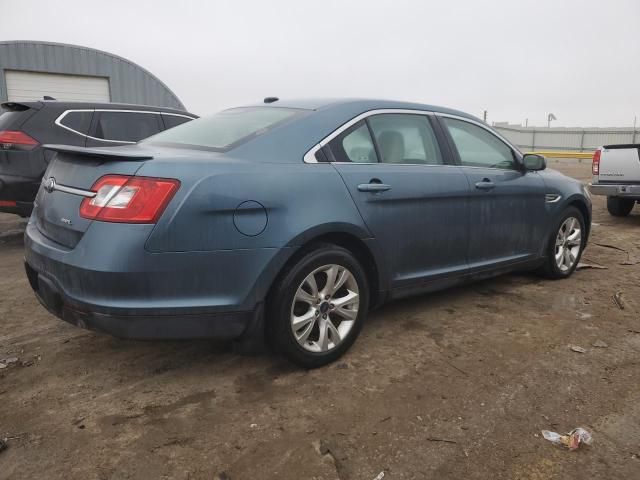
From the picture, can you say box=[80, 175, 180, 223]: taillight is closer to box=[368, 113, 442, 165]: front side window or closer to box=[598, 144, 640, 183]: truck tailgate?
box=[368, 113, 442, 165]: front side window

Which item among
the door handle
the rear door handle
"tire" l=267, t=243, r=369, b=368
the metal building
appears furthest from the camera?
the metal building

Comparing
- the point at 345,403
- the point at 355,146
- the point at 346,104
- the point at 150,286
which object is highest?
the point at 346,104

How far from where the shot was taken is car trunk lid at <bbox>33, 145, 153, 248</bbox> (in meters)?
2.49

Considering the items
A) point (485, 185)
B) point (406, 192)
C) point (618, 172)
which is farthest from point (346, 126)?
point (618, 172)

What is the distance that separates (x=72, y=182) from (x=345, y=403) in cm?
179

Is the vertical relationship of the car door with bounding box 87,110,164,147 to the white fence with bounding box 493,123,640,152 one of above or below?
below

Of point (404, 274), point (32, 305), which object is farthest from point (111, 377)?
point (404, 274)

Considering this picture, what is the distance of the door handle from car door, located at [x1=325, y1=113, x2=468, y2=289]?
165mm

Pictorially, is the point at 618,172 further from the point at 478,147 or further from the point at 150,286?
the point at 150,286

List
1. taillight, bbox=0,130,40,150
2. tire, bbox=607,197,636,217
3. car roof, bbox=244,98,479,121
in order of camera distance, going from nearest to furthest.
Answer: car roof, bbox=244,98,479,121
taillight, bbox=0,130,40,150
tire, bbox=607,197,636,217

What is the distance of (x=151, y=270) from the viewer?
2381 mm

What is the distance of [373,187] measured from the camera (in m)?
3.14

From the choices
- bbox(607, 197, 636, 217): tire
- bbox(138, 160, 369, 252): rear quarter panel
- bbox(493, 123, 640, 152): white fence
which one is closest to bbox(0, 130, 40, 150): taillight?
bbox(138, 160, 369, 252): rear quarter panel

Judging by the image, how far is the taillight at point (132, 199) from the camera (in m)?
2.37
